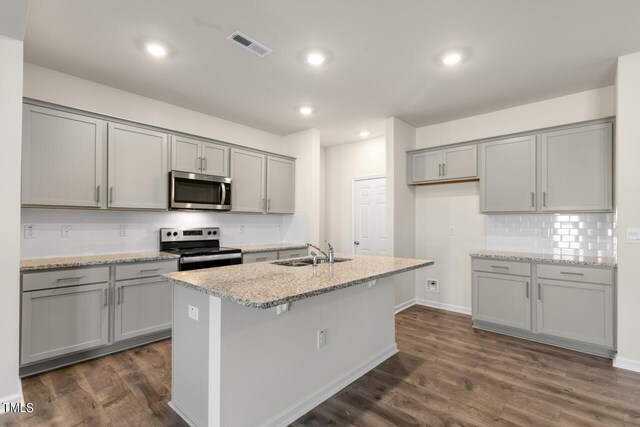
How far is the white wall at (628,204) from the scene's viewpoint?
2650 millimetres

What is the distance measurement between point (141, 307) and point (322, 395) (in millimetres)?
1924

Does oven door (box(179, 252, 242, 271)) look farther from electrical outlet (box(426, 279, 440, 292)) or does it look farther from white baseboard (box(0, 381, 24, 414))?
electrical outlet (box(426, 279, 440, 292))

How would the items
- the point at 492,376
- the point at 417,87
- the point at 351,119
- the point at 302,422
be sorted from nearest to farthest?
the point at 302,422 < the point at 492,376 < the point at 417,87 < the point at 351,119

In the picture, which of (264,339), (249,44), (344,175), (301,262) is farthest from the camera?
(344,175)

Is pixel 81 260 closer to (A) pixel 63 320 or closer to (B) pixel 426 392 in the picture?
(A) pixel 63 320

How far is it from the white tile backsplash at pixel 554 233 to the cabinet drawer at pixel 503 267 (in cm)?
53

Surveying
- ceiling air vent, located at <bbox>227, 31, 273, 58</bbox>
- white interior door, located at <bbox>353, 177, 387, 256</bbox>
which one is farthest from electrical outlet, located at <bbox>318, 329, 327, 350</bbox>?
white interior door, located at <bbox>353, 177, 387, 256</bbox>

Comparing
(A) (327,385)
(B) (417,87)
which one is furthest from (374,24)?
(A) (327,385)

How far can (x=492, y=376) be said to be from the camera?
2566mm

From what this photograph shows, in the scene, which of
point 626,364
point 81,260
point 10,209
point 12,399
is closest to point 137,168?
point 81,260

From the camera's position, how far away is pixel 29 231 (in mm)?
2898

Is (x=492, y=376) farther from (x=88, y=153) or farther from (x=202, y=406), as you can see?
(x=88, y=153)

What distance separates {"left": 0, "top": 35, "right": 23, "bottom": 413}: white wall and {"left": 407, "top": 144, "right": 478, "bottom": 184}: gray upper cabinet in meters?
3.99

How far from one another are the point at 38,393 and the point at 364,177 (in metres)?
4.50
